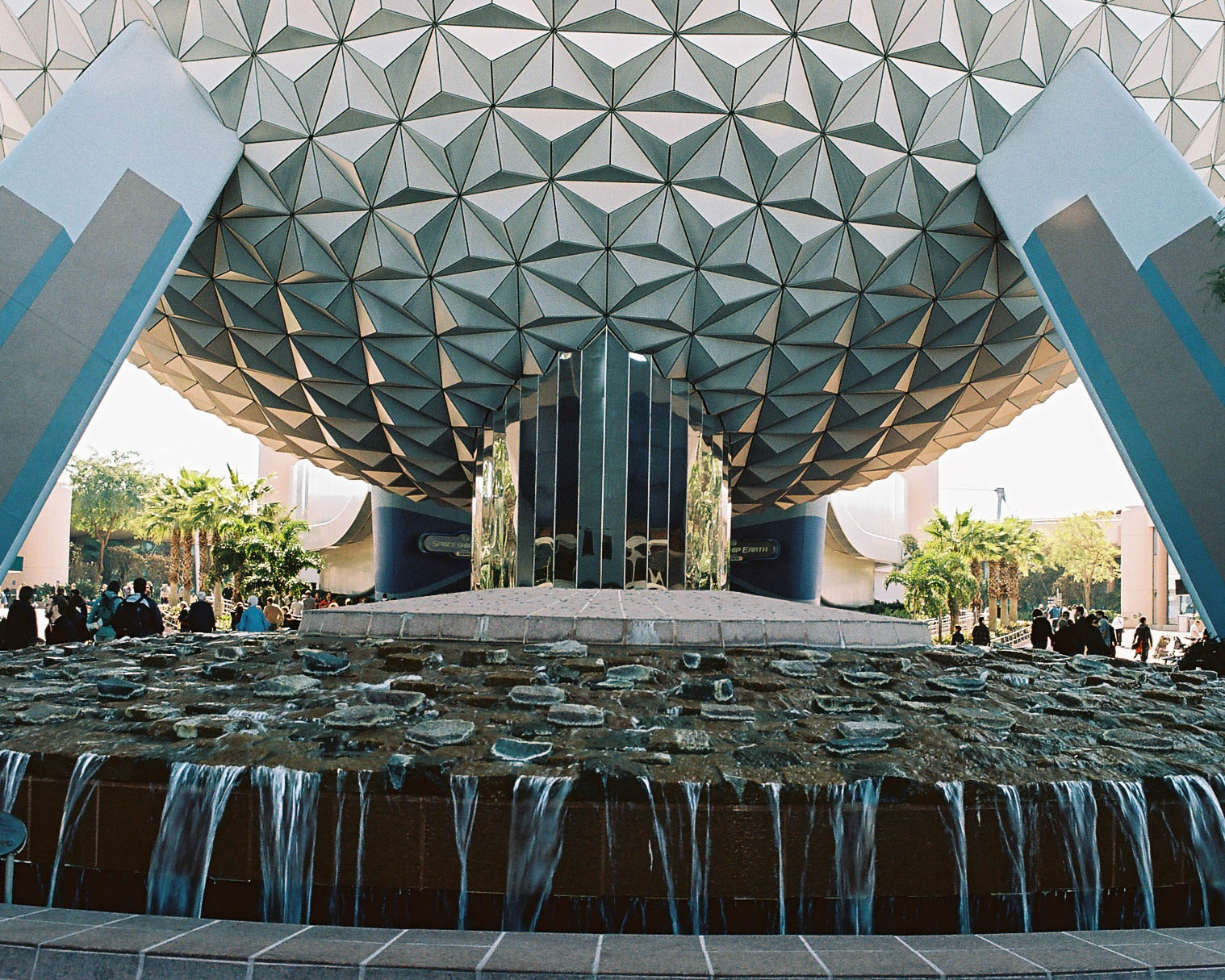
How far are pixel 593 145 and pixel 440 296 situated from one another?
5077 mm

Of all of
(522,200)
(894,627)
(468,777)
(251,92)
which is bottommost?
(468,777)

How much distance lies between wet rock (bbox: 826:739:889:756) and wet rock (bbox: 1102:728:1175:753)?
6.10 ft

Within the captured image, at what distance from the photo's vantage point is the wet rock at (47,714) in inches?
260

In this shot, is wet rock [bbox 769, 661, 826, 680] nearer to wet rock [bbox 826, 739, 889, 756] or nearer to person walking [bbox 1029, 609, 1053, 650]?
wet rock [bbox 826, 739, 889, 756]

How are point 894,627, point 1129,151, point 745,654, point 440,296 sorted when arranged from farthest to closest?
point 440,296 → point 1129,151 → point 894,627 → point 745,654

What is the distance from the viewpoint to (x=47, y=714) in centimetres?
679

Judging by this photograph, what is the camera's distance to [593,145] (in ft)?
60.7

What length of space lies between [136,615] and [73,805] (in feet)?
31.9

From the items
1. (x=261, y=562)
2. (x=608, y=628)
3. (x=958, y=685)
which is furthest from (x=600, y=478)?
(x=261, y=562)

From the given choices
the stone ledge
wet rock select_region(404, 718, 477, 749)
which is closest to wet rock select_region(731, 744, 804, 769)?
wet rock select_region(404, 718, 477, 749)

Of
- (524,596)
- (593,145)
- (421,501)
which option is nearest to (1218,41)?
(593,145)

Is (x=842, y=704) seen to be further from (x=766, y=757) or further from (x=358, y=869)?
(x=358, y=869)

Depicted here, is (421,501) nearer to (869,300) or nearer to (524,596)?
(869,300)

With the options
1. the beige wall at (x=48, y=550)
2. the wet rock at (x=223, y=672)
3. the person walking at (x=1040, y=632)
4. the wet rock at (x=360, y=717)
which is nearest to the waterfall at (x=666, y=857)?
the wet rock at (x=360, y=717)
